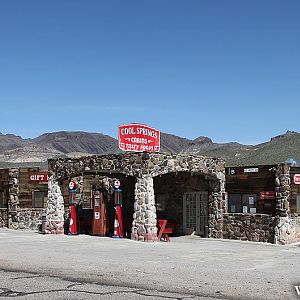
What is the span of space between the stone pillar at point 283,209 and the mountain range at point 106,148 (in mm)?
29356

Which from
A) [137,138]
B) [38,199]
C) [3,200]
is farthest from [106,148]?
[137,138]

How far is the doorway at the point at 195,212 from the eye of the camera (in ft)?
88.6

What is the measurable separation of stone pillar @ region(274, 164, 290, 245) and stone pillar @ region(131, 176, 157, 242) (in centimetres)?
495

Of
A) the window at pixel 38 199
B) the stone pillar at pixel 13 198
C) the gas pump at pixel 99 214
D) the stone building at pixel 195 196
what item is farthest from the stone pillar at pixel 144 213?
the stone pillar at pixel 13 198

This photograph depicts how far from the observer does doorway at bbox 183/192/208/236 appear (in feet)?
88.6

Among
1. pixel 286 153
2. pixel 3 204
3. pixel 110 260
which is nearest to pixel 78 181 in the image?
pixel 3 204

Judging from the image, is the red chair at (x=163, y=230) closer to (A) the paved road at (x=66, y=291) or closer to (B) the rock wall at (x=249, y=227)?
(B) the rock wall at (x=249, y=227)

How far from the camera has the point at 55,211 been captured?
88.5 feet

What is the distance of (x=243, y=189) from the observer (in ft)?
82.9

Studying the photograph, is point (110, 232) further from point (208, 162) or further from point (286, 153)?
point (286, 153)

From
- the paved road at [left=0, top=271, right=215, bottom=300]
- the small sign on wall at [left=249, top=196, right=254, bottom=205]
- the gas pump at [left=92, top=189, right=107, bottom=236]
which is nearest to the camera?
the paved road at [left=0, top=271, right=215, bottom=300]

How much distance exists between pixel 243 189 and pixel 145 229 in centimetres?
491

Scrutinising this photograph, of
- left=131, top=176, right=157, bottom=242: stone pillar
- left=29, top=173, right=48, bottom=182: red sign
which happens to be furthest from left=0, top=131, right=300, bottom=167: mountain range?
left=131, top=176, right=157, bottom=242: stone pillar

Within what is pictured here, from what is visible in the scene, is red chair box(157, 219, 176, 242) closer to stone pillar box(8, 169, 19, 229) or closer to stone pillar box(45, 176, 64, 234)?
stone pillar box(45, 176, 64, 234)
